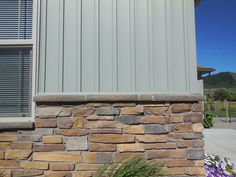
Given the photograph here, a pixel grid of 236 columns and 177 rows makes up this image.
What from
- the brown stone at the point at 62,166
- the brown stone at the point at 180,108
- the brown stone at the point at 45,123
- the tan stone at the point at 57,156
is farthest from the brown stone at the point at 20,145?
the brown stone at the point at 180,108

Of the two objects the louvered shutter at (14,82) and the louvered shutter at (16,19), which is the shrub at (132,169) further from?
the louvered shutter at (16,19)

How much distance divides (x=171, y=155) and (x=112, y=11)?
1.81 meters

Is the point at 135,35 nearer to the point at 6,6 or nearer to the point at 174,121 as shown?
the point at 174,121

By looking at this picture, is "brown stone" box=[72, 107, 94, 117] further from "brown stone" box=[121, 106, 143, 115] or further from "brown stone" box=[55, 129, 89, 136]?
"brown stone" box=[121, 106, 143, 115]

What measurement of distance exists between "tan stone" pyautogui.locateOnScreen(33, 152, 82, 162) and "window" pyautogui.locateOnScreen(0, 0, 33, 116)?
490 millimetres

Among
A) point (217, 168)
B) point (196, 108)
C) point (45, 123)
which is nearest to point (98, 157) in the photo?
point (45, 123)

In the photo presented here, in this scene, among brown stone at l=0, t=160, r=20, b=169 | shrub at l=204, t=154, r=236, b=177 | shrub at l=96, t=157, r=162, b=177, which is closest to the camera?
shrub at l=96, t=157, r=162, b=177

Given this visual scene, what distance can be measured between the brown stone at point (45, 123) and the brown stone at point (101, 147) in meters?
0.48

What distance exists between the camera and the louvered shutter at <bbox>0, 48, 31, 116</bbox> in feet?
10.5

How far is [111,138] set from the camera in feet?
10.3

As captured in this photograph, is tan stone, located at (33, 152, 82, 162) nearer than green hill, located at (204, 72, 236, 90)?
Yes

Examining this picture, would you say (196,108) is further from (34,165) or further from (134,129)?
(34,165)

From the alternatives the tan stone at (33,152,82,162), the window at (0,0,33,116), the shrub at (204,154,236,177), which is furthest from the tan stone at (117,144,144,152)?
the shrub at (204,154,236,177)

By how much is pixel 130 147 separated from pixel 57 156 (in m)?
0.82
